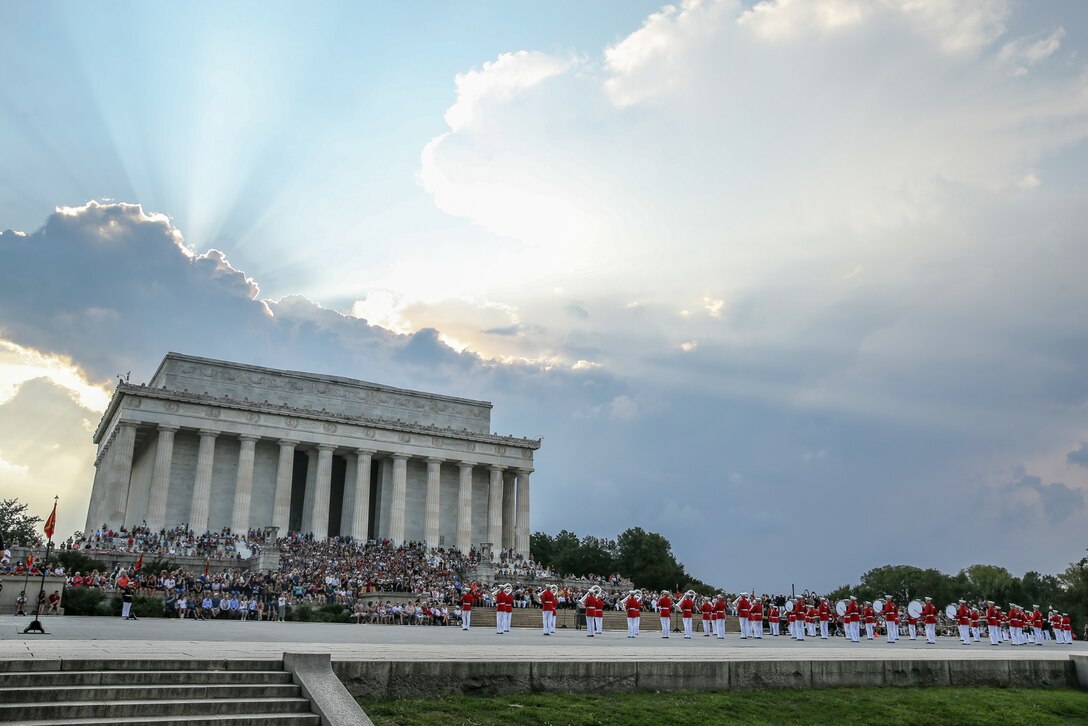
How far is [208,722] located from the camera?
10.7 meters

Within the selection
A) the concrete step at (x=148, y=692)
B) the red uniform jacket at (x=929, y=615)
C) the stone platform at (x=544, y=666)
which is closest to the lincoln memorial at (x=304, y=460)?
the red uniform jacket at (x=929, y=615)

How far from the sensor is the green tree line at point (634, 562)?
79.4 m

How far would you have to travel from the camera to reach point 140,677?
11.6 meters

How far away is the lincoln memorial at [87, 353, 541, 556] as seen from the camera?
2438 inches

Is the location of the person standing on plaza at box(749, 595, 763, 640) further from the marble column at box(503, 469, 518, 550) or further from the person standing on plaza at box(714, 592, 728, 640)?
the marble column at box(503, 469, 518, 550)

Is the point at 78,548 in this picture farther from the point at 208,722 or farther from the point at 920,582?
the point at 920,582

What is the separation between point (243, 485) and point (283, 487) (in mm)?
2940

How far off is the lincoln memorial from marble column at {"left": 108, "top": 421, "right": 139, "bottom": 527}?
7 centimetres

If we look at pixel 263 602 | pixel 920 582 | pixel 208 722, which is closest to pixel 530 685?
pixel 208 722

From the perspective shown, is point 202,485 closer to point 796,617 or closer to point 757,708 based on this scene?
point 796,617

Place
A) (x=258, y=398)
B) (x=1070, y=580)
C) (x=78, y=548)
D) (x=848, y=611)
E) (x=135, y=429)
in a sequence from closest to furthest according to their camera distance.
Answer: (x=848, y=611) → (x=78, y=548) → (x=135, y=429) → (x=258, y=398) → (x=1070, y=580)

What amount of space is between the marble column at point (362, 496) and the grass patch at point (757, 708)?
53727 millimetres

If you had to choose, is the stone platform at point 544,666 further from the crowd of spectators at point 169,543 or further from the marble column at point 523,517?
the marble column at point 523,517

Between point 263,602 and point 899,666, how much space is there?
28950 mm
